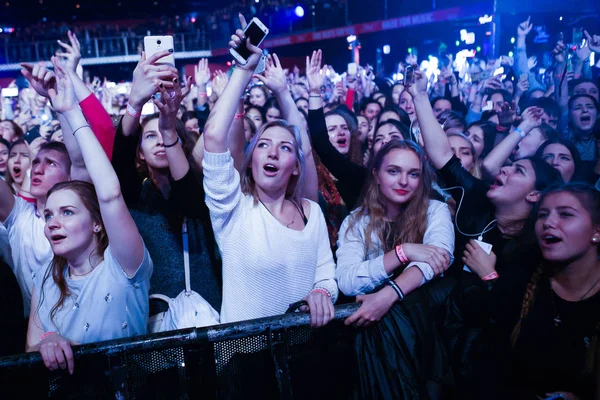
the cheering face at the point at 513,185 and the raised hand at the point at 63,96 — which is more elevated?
the raised hand at the point at 63,96

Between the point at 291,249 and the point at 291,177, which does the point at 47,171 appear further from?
the point at 291,249

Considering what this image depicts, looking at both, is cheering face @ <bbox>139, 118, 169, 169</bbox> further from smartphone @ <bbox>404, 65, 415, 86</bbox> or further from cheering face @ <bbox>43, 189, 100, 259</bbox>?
smartphone @ <bbox>404, 65, 415, 86</bbox>

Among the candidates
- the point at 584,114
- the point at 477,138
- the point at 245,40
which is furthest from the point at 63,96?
the point at 584,114

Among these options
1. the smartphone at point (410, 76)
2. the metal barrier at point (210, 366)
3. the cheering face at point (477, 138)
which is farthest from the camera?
the cheering face at point (477, 138)

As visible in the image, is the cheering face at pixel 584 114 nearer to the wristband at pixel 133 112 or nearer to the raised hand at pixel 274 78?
the raised hand at pixel 274 78

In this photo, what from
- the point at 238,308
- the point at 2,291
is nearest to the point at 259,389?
the point at 238,308

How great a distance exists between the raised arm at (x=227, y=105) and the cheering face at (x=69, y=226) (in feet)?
1.75

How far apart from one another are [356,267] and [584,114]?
320 centimetres

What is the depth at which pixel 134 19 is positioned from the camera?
29812 mm

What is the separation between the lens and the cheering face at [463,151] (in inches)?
125

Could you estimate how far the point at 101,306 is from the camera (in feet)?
5.80

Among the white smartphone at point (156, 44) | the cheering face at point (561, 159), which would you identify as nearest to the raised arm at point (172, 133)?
the white smartphone at point (156, 44)

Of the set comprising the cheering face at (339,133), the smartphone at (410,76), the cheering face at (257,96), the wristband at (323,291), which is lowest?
the wristband at (323,291)

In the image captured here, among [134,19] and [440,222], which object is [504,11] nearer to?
[440,222]
